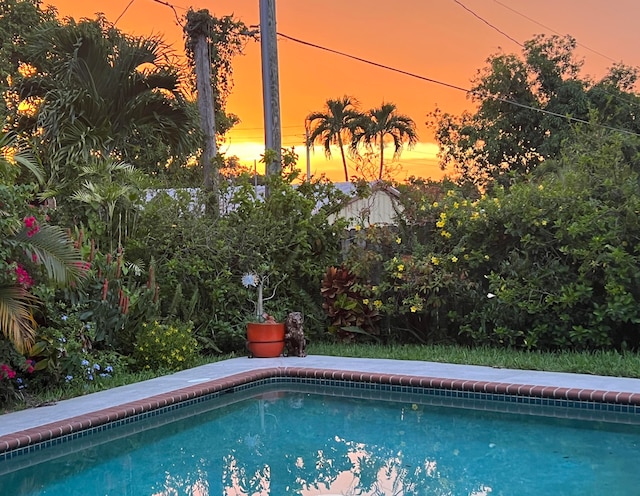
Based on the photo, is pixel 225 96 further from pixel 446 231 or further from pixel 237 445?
pixel 237 445

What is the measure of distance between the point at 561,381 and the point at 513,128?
631 inches

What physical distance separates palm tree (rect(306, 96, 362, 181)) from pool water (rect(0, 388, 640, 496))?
2136 centimetres

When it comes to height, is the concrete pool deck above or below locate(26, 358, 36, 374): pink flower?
below

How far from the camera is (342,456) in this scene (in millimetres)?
5039

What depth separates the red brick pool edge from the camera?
4.92m

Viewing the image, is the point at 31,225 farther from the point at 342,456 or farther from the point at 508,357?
the point at 508,357

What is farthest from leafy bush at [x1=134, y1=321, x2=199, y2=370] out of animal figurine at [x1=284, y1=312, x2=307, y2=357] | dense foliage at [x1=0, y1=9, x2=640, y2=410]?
animal figurine at [x1=284, y1=312, x2=307, y2=357]

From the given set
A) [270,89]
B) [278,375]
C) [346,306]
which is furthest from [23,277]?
[270,89]

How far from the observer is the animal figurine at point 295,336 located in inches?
327

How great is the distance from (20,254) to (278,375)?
3080mm

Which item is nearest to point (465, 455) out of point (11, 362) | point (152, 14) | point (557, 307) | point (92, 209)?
point (557, 307)

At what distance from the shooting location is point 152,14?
1289 centimetres

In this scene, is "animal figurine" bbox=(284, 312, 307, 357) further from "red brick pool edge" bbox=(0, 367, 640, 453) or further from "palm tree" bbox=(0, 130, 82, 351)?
"palm tree" bbox=(0, 130, 82, 351)

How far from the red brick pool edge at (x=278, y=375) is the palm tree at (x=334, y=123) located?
20.2 m
